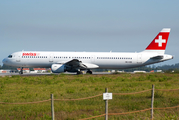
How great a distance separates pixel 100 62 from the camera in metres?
35.3

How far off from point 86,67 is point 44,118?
26.1m

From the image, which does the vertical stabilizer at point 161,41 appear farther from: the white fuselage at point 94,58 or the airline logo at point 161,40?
the white fuselage at point 94,58

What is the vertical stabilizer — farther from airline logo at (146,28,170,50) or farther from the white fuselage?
the white fuselage

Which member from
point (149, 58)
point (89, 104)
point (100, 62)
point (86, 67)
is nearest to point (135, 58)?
point (149, 58)

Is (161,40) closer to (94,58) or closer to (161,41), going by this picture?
(161,41)

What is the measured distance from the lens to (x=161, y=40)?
35.6 m

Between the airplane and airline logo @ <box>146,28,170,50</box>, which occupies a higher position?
airline logo @ <box>146,28,170,50</box>

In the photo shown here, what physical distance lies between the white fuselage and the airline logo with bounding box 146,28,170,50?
120cm

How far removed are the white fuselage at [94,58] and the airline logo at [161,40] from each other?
120cm

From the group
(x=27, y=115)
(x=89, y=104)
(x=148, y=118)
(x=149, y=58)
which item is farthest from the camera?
(x=149, y=58)

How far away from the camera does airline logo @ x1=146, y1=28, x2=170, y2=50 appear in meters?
35.6

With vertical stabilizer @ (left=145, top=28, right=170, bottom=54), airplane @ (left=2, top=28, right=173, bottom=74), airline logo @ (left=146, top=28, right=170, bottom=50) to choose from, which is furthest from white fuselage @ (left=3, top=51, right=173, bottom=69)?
airline logo @ (left=146, top=28, right=170, bottom=50)

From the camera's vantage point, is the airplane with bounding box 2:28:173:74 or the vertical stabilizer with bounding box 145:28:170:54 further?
the vertical stabilizer with bounding box 145:28:170:54

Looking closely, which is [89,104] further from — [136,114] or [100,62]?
[100,62]
